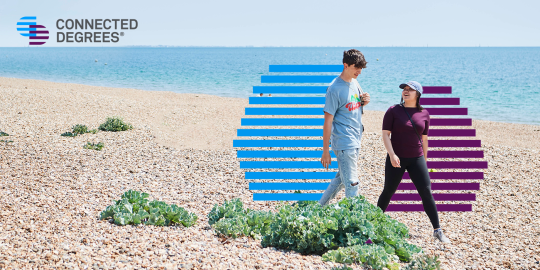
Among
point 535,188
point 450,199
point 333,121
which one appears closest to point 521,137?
point 535,188

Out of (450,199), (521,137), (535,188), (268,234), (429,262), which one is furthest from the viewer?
(521,137)

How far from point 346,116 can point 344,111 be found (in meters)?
0.06

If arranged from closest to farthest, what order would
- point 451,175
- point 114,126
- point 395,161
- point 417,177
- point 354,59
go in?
point 354,59, point 395,161, point 417,177, point 451,175, point 114,126

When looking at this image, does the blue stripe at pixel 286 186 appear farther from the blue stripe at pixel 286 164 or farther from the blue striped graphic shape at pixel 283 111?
the blue striped graphic shape at pixel 283 111

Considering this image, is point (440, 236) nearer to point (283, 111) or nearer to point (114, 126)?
point (283, 111)

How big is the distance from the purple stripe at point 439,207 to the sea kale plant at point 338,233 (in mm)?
1704

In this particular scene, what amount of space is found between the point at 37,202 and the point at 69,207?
0.54m

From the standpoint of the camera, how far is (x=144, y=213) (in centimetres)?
464

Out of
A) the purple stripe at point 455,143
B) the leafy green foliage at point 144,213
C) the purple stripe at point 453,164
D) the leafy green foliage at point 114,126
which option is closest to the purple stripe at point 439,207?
the purple stripe at point 453,164

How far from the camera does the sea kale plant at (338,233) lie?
12.7ft

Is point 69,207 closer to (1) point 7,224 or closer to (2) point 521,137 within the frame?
(1) point 7,224

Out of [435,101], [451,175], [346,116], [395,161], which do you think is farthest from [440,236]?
[435,101]

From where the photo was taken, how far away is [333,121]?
483 cm

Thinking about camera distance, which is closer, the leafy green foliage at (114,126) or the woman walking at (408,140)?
the woman walking at (408,140)
